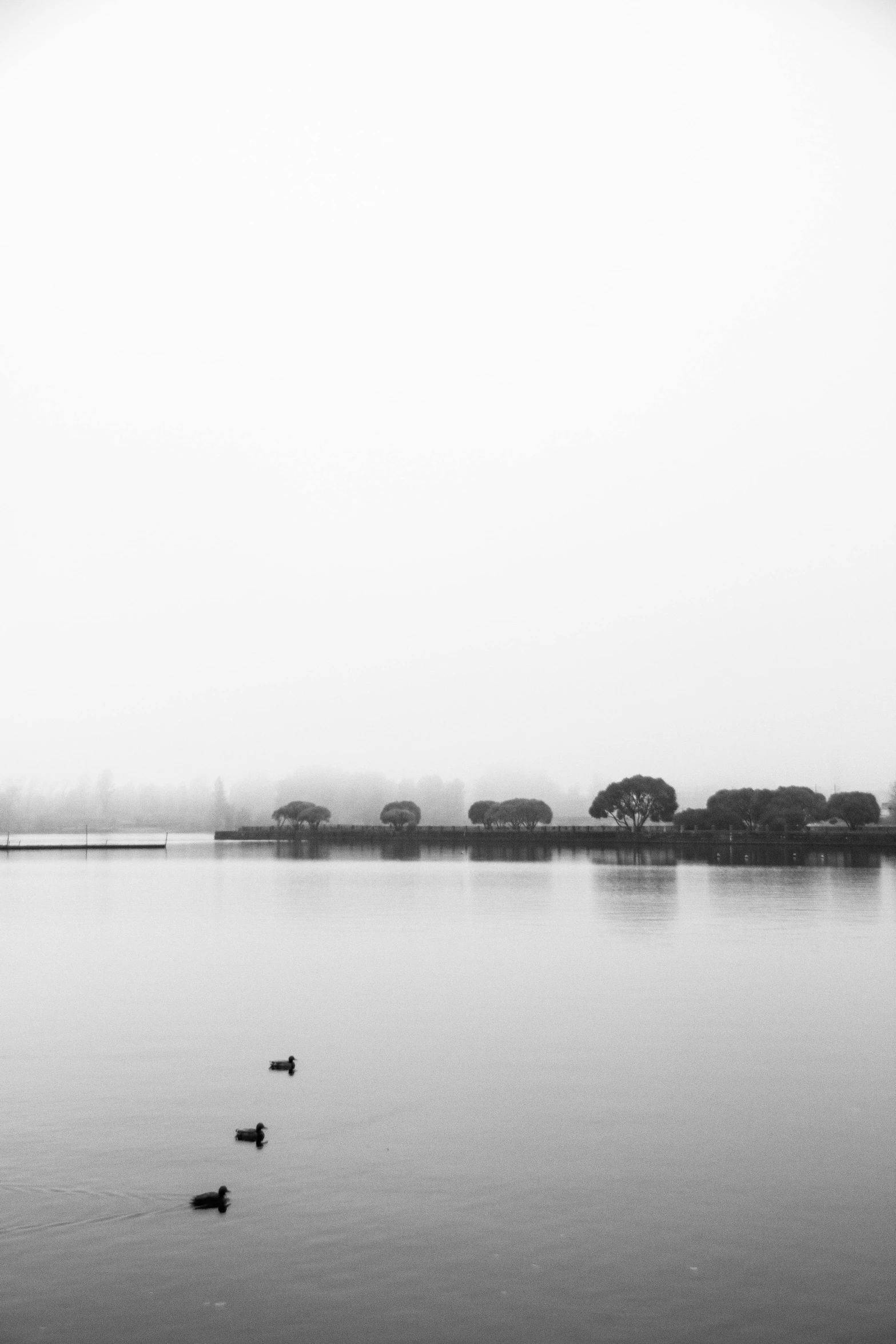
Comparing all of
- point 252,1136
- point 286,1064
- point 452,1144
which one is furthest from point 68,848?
point 452,1144

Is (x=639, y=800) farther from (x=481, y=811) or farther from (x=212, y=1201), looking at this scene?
(x=212, y=1201)

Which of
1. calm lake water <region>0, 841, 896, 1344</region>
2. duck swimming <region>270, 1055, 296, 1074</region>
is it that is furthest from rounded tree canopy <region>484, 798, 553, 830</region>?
duck swimming <region>270, 1055, 296, 1074</region>

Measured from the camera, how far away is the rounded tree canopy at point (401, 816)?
585 feet

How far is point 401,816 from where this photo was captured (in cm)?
18012

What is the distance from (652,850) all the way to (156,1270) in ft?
419

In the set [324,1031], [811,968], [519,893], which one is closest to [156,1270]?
[324,1031]

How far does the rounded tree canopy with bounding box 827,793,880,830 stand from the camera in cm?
14675

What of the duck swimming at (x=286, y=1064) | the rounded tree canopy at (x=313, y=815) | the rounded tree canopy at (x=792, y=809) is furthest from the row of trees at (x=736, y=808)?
the duck swimming at (x=286, y=1064)

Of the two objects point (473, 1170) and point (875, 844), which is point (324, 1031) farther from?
point (875, 844)

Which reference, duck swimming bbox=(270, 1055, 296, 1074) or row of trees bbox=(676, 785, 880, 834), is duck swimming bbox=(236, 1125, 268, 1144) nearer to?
duck swimming bbox=(270, 1055, 296, 1074)

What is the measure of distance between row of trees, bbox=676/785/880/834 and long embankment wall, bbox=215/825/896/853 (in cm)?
184

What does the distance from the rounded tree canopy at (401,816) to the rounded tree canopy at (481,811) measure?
8852mm

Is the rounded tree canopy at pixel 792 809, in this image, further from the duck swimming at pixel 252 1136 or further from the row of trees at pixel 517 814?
the duck swimming at pixel 252 1136

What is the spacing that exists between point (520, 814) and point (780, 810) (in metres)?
44.6
